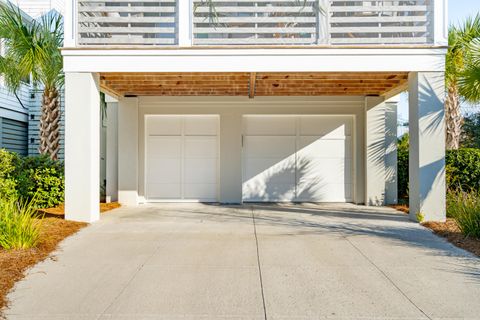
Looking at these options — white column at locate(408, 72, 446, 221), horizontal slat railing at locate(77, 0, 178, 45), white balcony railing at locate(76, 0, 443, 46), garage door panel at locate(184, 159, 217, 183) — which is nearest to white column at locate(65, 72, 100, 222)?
horizontal slat railing at locate(77, 0, 178, 45)

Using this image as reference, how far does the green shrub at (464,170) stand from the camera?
9430 millimetres

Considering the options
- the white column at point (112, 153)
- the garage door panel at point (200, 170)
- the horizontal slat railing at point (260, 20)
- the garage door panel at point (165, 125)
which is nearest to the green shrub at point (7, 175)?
the white column at point (112, 153)

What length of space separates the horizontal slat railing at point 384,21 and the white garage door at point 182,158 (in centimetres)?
463

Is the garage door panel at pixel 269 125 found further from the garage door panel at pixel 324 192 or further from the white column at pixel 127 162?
the white column at pixel 127 162

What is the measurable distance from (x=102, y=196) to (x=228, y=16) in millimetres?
6758

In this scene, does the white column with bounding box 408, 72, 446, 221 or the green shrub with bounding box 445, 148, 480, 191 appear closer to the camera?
the white column with bounding box 408, 72, 446, 221

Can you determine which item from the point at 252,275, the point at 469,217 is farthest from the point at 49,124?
the point at 469,217

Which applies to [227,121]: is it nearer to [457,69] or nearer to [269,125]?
[269,125]

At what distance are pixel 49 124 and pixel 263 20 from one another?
667cm

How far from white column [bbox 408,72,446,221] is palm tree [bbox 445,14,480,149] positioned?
88 centimetres

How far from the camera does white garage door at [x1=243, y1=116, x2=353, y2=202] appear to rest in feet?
36.0

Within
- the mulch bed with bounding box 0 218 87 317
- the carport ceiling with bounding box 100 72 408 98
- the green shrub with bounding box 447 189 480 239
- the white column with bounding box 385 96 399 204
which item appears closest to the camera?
the mulch bed with bounding box 0 218 87 317

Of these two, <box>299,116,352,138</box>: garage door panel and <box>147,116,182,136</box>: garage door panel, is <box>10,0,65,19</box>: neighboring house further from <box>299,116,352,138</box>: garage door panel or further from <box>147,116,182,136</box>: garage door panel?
<box>299,116,352,138</box>: garage door panel

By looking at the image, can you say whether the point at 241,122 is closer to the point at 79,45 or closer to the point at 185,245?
the point at 79,45
